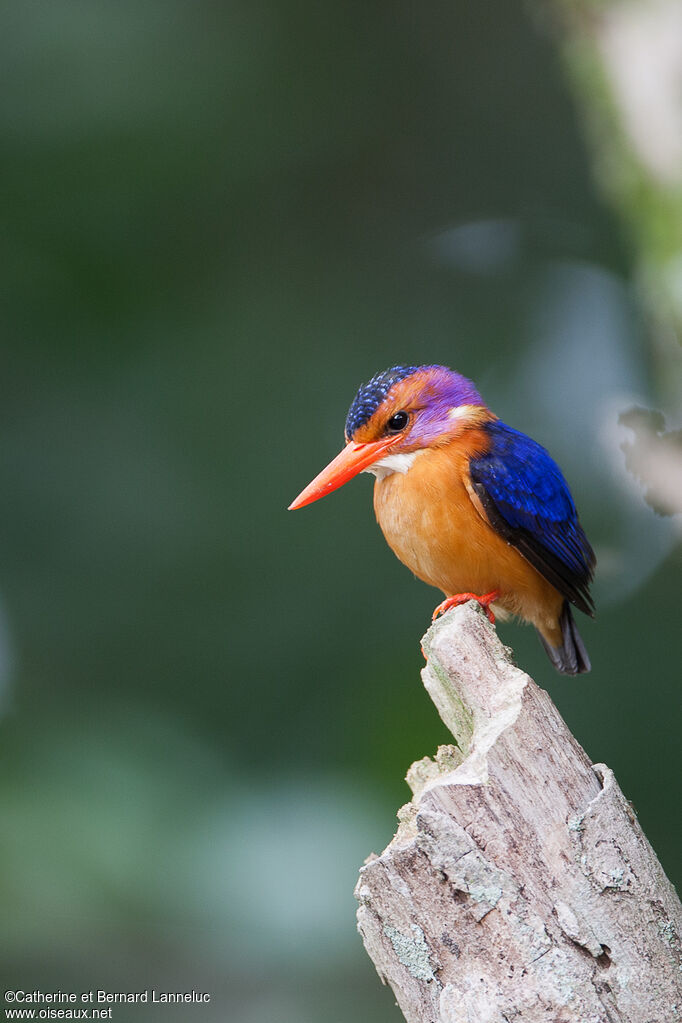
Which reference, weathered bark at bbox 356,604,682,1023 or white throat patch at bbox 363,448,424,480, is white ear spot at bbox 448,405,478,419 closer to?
white throat patch at bbox 363,448,424,480

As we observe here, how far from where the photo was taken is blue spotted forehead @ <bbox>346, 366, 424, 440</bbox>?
2.79m

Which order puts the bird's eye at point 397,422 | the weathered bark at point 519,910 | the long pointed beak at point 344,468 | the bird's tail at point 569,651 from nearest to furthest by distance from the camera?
1. the weathered bark at point 519,910
2. the long pointed beak at point 344,468
3. the bird's eye at point 397,422
4. the bird's tail at point 569,651

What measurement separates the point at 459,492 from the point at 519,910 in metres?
1.26

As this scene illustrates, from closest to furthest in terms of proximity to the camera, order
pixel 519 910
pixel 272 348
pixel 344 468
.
Result: pixel 519 910, pixel 344 468, pixel 272 348

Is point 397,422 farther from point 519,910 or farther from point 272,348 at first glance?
point 272,348

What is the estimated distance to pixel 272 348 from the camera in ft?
15.9

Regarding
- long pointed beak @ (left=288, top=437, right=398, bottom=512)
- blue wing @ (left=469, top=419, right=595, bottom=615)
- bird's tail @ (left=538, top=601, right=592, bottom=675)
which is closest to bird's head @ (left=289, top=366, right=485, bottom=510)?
long pointed beak @ (left=288, top=437, right=398, bottom=512)

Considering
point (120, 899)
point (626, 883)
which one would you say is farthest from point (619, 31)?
point (120, 899)

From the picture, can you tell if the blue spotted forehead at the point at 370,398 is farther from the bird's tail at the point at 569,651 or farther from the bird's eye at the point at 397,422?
the bird's tail at the point at 569,651

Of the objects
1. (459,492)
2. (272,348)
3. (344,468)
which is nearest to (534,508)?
(459,492)

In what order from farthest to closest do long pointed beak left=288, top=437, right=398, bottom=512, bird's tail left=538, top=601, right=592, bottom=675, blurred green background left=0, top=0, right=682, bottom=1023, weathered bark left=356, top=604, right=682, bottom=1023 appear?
1. blurred green background left=0, top=0, right=682, bottom=1023
2. bird's tail left=538, top=601, right=592, bottom=675
3. long pointed beak left=288, top=437, right=398, bottom=512
4. weathered bark left=356, top=604, right=682, bottom=1023

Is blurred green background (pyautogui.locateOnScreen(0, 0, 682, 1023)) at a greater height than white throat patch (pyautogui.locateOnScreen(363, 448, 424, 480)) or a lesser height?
greater

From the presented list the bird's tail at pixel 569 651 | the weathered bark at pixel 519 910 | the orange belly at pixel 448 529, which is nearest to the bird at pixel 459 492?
the orange belly at pixel 448 529

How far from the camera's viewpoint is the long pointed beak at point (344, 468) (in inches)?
107
